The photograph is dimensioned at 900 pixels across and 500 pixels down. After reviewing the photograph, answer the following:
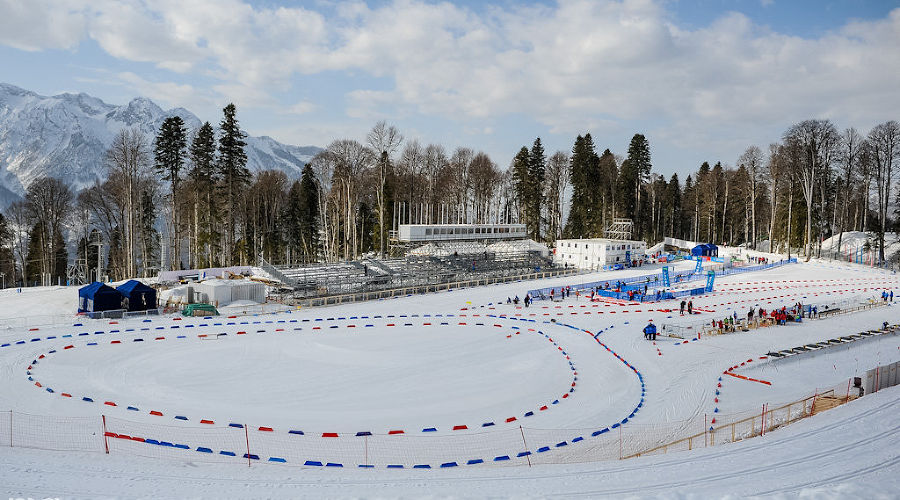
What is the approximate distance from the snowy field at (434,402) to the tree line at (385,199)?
51.7ft

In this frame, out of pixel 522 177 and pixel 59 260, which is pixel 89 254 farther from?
pixel 522 177

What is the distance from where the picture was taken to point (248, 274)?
124 ft

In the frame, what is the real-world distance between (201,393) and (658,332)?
62.3 feet

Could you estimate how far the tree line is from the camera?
136 feet

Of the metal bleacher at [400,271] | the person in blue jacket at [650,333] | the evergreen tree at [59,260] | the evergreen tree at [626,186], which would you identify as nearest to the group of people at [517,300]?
the metal bleacher at [400,271]

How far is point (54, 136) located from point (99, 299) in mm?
140566

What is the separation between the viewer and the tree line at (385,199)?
41.3 m

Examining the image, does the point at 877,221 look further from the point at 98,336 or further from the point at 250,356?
the point at 98,336

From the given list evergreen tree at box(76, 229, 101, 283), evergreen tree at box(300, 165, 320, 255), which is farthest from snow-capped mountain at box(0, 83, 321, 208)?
evergreen tree at box(76, 229, 101, 283)

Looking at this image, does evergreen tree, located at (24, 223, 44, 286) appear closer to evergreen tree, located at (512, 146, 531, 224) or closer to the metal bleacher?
the metal bleacher

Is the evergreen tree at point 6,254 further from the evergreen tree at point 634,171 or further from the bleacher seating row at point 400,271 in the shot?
the evergreen tree at point 634,171

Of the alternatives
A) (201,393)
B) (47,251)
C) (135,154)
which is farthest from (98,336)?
(47,251)

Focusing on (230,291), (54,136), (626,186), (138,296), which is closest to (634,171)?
(626,186)

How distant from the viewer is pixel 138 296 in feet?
87.9
